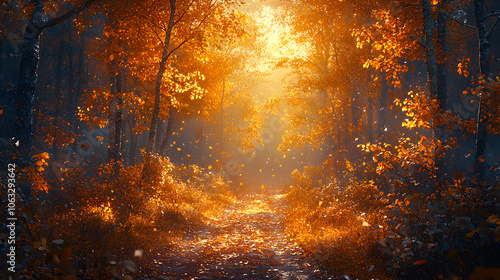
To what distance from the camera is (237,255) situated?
8305 millimetres

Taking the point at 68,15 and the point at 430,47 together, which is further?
the point at 430,47

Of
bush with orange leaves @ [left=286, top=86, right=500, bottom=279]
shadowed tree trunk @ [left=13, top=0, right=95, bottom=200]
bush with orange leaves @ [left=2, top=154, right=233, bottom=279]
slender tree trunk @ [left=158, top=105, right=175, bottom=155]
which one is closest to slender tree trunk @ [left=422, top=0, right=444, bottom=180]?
bush with orange leaves @ [left=286, top=86, right=500, bottom=279]

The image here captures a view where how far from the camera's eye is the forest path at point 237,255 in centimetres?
688

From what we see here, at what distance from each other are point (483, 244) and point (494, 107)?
13.4 ft

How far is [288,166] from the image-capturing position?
1688 inches

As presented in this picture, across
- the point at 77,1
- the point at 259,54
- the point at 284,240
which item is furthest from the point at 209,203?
the point at 259,54

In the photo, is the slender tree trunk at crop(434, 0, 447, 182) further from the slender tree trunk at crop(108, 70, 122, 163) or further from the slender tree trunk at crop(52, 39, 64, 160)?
the slender tree trunk at crop(52, 39, 64, 160)

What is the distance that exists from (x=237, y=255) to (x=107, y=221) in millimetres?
3481

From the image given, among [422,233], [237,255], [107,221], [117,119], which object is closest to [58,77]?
[117,119]

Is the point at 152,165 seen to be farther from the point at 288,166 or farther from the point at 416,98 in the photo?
the point at 288,166

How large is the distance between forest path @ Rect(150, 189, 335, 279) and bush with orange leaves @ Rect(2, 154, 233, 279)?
1.86 ft

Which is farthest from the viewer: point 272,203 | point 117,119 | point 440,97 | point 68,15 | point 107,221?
point 272,203

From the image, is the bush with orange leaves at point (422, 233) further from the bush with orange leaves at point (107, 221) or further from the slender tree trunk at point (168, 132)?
the slender tree trunk at point (168, 132)

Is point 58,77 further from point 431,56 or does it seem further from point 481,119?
point 481,119
